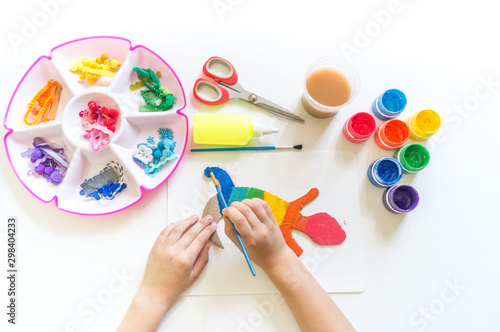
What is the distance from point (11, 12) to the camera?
957 mm

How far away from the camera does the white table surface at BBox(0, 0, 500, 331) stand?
2.61ft

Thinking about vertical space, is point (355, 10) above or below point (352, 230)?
above

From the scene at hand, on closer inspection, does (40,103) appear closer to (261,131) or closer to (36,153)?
(36,153)

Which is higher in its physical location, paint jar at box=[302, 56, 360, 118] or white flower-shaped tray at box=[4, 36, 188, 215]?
paint jar at box=[302, 56, 360, 118]

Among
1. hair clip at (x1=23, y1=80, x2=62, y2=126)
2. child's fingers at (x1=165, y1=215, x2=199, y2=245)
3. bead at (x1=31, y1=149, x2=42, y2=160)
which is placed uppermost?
hair clip at (x1=23, y1=80, x2=62, y2=126)

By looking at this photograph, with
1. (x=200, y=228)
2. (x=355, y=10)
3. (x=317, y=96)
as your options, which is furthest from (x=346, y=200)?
(x=355, y=10)

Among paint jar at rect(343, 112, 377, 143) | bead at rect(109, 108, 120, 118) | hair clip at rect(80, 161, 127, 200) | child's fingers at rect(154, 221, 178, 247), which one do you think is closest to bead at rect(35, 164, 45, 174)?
hair clip at rect(80, 161, 127, 200)

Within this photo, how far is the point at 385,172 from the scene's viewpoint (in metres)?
0.84

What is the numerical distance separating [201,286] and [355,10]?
0.97 metres

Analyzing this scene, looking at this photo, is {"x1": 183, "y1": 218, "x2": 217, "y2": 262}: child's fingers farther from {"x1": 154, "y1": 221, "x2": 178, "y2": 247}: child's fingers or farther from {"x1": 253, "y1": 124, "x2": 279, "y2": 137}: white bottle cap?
{"x1": 253, "y1": 124, "x2": 279, "y2": 137}: white bottle cap

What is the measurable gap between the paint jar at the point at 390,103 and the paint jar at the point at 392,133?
0.03 m

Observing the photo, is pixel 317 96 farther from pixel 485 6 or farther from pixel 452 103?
pixel 485 6

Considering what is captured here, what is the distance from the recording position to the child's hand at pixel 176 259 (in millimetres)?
761

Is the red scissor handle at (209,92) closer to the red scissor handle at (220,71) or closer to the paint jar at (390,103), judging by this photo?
the red scissor handle at (220,71)
